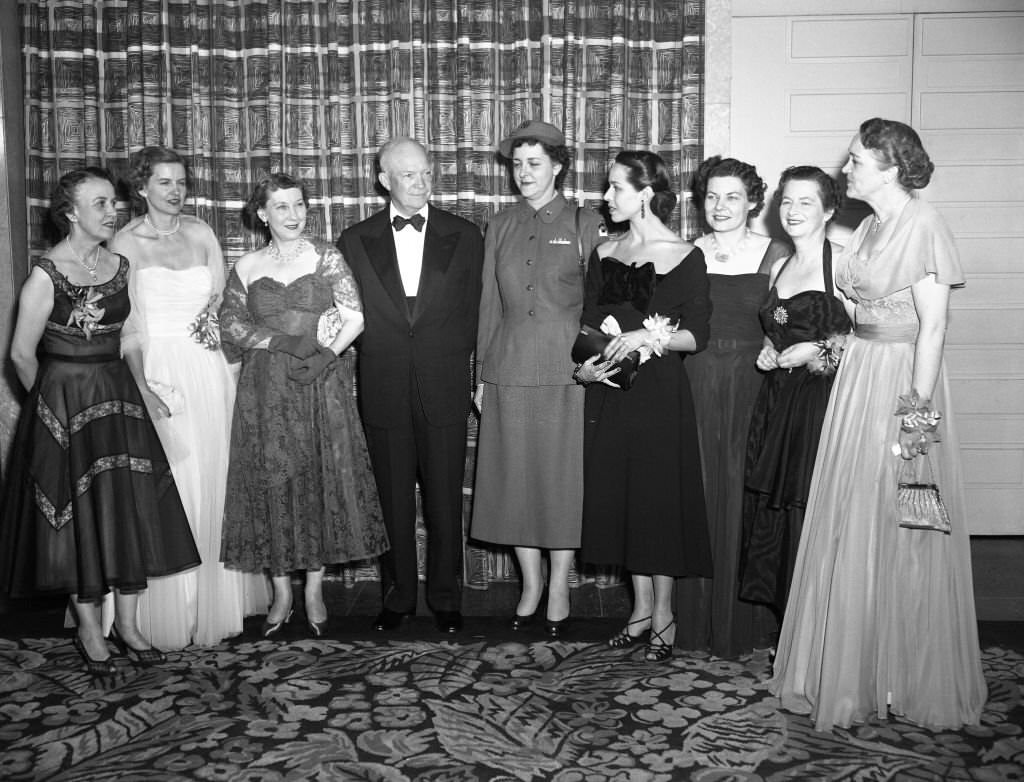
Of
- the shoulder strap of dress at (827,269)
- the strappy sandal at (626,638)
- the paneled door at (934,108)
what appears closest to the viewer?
the shoulder strap of dress at (827,269)

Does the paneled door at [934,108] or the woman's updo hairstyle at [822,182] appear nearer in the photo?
the woman's updo hairstyle at [822,182]

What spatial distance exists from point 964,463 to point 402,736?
3.41m

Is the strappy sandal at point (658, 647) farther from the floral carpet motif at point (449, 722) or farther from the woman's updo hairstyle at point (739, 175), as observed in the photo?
the woman's updo hairstyle at point (739, 175)

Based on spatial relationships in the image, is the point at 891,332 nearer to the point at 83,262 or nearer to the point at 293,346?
the point at 293,346

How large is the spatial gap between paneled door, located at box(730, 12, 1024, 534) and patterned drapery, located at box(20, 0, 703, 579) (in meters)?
0.58

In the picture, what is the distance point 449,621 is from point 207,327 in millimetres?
1443

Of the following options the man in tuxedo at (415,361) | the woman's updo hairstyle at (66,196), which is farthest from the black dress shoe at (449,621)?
the woman's updo hairstyle at (66,196)

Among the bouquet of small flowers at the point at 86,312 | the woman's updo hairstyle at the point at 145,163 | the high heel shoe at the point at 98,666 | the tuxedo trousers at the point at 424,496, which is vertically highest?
the woman's updo hairstyle at the point at 145,163

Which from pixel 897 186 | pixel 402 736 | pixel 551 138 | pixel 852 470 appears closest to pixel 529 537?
pixel 402 736

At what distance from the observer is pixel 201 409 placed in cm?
369

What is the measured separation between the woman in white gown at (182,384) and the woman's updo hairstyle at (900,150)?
2397mm

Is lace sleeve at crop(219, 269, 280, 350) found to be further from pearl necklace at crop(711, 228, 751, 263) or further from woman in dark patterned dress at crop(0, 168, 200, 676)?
pearl necklace at crop(711, 228, 751, 263)

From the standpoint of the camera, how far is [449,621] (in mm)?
3768

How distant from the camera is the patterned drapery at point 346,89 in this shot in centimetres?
432
